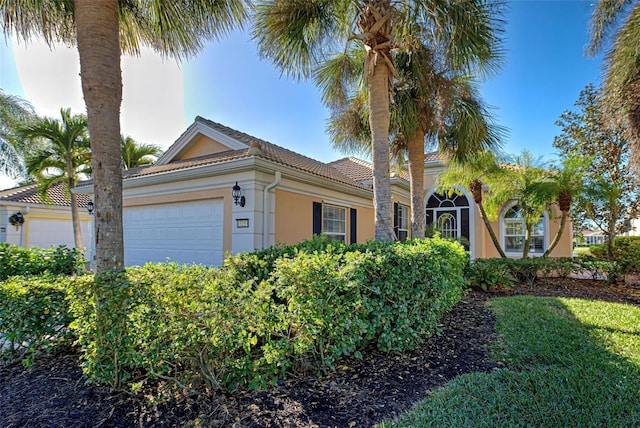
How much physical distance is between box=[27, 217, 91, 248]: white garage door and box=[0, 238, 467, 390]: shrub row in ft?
59.0

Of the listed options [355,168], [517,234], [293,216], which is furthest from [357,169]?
[517,234]

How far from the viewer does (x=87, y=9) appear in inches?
170

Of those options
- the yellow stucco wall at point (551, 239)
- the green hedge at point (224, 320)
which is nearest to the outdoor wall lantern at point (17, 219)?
the green hedge at point (224, 320)

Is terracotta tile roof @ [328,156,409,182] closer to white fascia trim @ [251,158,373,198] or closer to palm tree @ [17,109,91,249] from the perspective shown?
white fascia trim @ [251,158,373,198]

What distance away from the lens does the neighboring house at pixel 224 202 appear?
752 cm

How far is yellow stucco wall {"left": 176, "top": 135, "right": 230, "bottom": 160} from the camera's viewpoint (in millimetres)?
9920

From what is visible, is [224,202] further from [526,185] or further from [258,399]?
[526,185]

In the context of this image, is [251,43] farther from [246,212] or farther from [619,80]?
[619,80]

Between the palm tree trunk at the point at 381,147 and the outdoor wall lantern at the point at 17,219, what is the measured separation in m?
19.0

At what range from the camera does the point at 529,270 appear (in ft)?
30.6

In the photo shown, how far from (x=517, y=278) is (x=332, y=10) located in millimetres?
8900

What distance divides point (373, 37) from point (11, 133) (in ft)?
57.5

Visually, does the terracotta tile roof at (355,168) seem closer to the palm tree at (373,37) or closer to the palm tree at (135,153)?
the palm tree at (373,37)

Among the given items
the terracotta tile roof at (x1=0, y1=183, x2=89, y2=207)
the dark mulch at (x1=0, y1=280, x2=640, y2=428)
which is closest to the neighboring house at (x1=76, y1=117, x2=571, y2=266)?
the dark mulch at (x1=0, y1=280, x2=640, y2=428)
